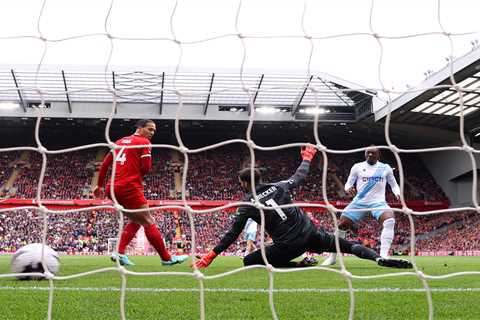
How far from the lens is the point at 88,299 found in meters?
→ 4.23

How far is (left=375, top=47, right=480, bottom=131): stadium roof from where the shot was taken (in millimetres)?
21312

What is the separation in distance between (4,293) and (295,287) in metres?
2.41

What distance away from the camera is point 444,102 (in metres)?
24.3

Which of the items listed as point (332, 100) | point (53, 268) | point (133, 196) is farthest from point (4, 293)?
point (332, 100)

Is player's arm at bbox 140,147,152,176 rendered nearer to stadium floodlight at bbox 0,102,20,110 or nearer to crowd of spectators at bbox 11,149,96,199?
crowd of spectators at bbox 11,149,96,199

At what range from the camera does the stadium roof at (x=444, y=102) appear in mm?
21312

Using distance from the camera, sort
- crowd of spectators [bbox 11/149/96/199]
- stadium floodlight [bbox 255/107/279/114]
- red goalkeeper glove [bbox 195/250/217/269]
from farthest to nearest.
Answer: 1. stadium floodlight [bbox 255/107/279/114]
2. crowd of spectators [bbox 11/149/96/199]
3. red goalkeeper glove [bbox 195/250/217/269]

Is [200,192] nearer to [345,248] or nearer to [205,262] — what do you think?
[345,248]

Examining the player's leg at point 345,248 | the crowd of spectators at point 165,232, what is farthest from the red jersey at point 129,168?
the crowd of spectators at point 165,232

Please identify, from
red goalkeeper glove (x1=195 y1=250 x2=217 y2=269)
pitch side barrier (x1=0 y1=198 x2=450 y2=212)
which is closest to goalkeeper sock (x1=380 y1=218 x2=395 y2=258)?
red goalkeeper glove (x1=195 y1=250 x2=217 y2=269)

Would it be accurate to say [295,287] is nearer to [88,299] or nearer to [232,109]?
[88,299]

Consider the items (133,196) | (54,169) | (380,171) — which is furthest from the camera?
(54,169)

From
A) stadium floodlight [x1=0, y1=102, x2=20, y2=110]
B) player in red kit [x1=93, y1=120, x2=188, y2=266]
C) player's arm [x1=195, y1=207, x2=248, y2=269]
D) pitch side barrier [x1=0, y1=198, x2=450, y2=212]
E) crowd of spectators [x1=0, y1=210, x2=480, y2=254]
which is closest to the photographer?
player's arm [x1=195, y1=207, x2=248, y2=269]

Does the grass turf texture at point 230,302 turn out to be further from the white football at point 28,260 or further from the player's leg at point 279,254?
the player's leg at point 279,254
